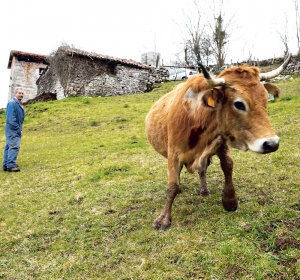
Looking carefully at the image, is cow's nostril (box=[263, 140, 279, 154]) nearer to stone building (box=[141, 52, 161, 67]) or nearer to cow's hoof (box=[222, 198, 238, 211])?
cow's hoof (box=[222, 198, 238, 211])

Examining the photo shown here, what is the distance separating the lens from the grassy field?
12.1 ft

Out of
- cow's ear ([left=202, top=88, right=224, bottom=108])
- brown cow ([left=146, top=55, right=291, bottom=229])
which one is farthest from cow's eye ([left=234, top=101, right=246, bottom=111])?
cow's ear ([left=202, top=88, right=224, bottom=108])

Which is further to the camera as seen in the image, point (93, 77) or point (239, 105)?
point (93, 77)

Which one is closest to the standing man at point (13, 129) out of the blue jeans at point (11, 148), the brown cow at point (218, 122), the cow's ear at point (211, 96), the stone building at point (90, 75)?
the blue jeans at point (11, 148)

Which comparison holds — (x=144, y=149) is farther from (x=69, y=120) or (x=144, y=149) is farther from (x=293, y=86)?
(x=293, y=86)

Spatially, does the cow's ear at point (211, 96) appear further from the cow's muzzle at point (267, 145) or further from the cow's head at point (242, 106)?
the cow's muzzle at point (267, 145)

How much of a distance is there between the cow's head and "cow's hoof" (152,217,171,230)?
1460 millimetres

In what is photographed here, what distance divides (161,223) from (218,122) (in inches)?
65.7

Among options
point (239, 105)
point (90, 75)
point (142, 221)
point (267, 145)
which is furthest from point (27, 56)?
point (267, 145)

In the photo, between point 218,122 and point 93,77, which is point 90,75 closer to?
point 93,77

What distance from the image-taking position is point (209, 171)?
7.30m

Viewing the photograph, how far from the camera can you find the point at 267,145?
3.59m

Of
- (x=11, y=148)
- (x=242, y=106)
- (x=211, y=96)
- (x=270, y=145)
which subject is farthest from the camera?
(x=11, y=148)

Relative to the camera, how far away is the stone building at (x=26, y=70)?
3391cm
